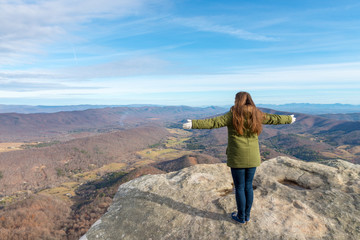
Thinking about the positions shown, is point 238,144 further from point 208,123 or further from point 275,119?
point 275,119

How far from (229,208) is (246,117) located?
3.98 m

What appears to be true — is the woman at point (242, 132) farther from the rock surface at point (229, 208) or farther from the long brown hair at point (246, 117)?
the rock surface at point (229, 208)

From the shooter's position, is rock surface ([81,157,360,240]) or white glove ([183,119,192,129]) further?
rock surface ([81,157,360,240])

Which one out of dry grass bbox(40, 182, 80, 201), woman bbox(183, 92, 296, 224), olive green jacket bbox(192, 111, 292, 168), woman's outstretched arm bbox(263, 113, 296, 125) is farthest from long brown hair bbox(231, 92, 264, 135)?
dry grass bbox(40, 182, 80, 201)

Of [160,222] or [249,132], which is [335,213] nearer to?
[249,132]

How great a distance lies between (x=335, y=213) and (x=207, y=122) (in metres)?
5.91

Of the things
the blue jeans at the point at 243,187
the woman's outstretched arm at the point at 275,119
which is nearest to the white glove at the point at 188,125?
the blue jeans at the point at 243,187

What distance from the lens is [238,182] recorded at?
6426 millimetres

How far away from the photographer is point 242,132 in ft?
19.8

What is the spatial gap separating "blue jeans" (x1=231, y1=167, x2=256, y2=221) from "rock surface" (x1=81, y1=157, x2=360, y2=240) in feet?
2.07

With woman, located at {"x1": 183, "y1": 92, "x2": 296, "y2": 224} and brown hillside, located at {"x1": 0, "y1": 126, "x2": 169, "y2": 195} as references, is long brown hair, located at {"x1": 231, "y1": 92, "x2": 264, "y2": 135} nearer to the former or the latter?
woman, located at {"x1": 183, "y1": 92, "x2": 296, "y2": 224}

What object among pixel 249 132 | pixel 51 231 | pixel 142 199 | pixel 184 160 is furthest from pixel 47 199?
pixel 249 132

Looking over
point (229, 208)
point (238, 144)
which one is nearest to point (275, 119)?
point (238, 144)

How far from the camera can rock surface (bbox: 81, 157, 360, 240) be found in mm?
6484
